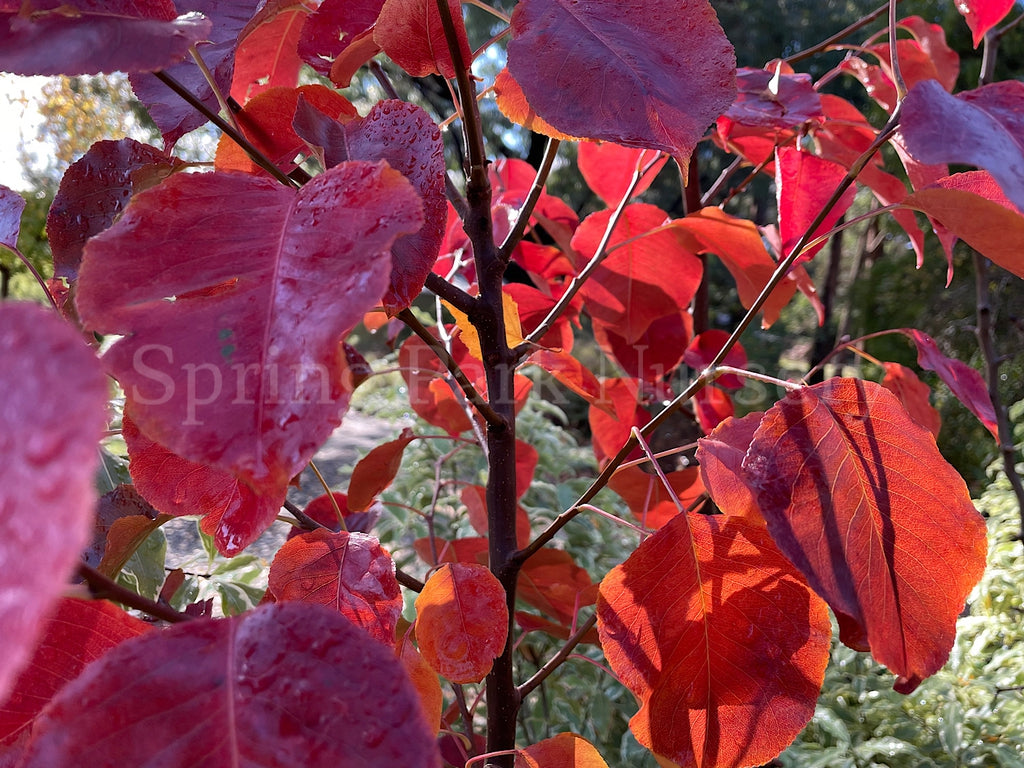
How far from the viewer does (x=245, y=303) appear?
0.63 feet

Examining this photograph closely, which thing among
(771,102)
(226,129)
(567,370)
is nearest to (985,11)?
(771,102)

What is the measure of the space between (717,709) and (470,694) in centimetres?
131

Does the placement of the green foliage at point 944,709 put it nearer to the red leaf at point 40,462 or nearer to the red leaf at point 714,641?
the red leaf at point 714,641

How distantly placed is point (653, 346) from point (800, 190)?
255mm

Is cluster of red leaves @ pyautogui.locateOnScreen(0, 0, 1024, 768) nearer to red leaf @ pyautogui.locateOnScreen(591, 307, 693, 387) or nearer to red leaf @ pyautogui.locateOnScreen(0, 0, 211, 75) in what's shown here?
red leaf @ pyautogui.locateOnScreen(0, 0, 211, 75)

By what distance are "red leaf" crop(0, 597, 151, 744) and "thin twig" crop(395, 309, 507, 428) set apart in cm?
15

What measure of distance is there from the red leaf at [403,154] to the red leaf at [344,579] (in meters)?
0.15

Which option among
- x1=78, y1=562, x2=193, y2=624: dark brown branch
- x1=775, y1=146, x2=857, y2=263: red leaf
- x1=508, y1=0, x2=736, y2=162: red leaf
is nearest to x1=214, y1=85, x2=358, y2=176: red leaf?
x1=508, y1=0, x2=736, y2=162: red leaf

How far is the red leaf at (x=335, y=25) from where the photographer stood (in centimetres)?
39

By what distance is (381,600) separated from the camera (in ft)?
1.12

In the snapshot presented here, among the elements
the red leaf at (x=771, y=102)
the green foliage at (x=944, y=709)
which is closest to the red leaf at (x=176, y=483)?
the red leaf at (x=771, y=102)

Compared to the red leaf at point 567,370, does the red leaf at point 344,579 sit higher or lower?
higher

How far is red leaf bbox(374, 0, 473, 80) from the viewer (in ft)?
1.08

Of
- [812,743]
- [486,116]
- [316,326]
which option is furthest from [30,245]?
[316,326]
